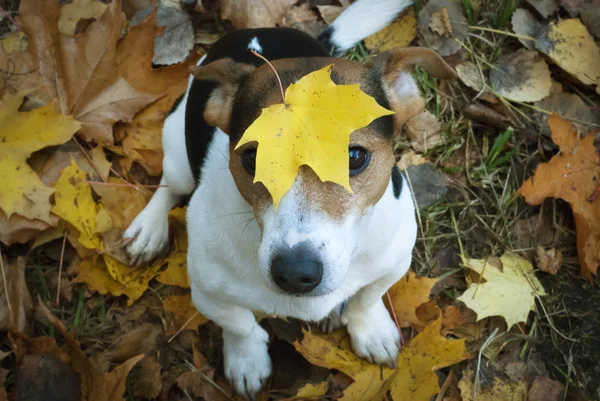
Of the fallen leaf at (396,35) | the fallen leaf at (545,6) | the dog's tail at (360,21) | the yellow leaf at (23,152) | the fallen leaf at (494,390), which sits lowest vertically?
the fallen leaf at (494,390)

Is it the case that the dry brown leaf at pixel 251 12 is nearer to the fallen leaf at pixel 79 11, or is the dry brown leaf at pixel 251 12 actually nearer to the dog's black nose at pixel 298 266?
the fallen leaf at pixel 79 11

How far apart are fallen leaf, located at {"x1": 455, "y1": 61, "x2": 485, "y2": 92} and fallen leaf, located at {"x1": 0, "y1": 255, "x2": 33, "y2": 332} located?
2999 millimetres

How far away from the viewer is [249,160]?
7.48ft

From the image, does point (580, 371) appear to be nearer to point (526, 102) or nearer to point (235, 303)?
point (526, 102)

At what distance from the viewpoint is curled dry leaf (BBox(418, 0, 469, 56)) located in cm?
404

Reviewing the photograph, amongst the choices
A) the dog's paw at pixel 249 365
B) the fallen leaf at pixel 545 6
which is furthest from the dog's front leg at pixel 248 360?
the fallen leaf at pixel 545 6

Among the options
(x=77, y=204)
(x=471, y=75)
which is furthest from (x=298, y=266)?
(x=471, y=75)

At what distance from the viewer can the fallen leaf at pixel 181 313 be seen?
11.4 feet

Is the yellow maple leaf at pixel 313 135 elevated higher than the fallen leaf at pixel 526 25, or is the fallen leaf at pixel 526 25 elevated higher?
the yellow maple leaf at pixel 313 135

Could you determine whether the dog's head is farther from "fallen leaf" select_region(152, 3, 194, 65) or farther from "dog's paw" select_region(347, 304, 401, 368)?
"fallen leaf" select_region(152, 3, 194, 65)

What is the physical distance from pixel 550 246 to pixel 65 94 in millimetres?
3125

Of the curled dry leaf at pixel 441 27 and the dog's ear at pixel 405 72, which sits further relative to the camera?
the curled dry leaf at pixel 441 27

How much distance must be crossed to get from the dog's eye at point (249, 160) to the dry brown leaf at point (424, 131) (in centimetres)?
191

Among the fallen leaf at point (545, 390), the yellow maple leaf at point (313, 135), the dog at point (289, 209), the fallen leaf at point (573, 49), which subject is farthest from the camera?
the fallen leaf at point (573, 49)
